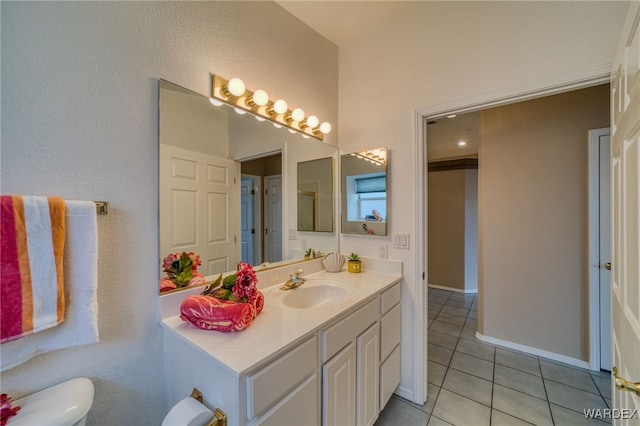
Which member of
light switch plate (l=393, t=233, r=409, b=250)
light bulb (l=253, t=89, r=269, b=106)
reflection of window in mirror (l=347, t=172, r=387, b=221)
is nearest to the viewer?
light bulb (l=253, t=89, r=269, b=106)

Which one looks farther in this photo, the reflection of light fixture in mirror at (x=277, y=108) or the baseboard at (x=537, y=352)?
the baseboard at (x=537, y=352)

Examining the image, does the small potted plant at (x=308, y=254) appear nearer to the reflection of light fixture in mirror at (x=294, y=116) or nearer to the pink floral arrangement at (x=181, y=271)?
the pink floral arrangement at (x=181, y=271)

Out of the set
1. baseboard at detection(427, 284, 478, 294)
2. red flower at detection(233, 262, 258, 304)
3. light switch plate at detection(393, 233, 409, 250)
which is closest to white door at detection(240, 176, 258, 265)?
red flower at detection(233, 262, 258, 304)

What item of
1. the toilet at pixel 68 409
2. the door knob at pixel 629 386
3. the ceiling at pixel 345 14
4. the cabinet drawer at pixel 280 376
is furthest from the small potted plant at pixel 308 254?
the door knob at pixel 629 386

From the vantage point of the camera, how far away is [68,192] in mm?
859

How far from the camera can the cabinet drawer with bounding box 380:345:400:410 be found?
1513 mm

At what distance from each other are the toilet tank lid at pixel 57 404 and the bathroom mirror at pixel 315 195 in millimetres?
1299

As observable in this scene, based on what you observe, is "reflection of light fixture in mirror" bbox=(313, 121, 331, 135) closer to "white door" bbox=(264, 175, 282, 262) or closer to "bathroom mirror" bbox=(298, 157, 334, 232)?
"bathroom mirror" bbox=(298, 157, 334, 232)

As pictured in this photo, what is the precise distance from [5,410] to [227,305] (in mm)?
613

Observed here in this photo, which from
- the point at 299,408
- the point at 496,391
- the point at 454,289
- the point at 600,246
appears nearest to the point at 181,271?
the point at 299,408

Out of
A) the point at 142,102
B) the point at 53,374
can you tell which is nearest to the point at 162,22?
the point at 142,102

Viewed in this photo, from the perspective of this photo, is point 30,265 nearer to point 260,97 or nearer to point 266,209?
point 266,209

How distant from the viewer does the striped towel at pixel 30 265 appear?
700 millimetres

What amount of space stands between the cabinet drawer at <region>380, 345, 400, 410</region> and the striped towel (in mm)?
1568
